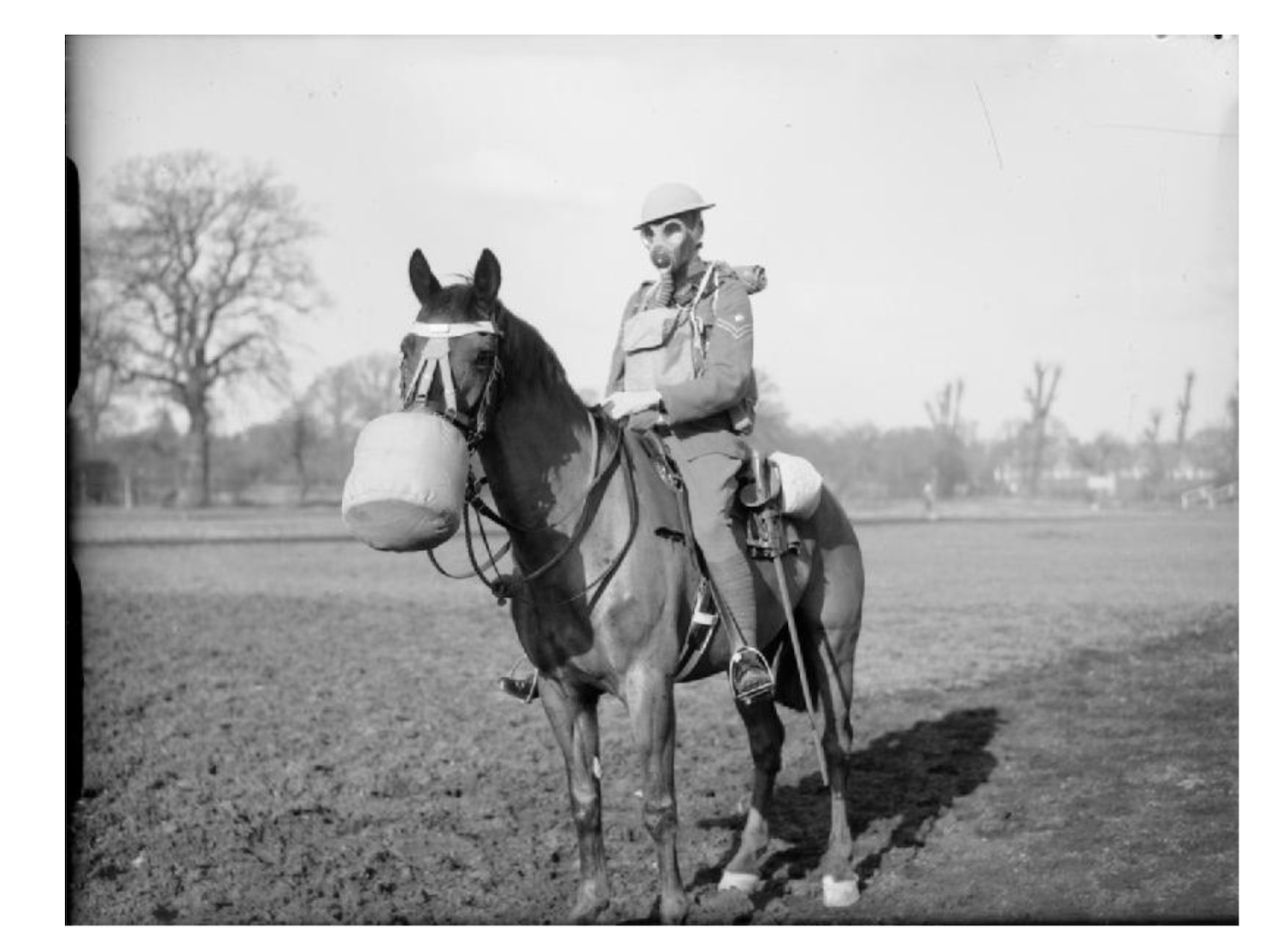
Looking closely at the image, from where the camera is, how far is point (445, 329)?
4.25m

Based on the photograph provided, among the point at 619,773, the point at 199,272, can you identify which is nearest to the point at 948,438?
the point at 199,272

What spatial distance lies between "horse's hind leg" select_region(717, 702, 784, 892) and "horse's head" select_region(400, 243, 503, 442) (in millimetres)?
2166

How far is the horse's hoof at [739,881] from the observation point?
5.67m

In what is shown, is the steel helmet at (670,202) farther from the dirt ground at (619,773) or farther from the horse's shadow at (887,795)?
the horse's shadow at (887,795)

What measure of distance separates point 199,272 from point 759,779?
5.99 meters

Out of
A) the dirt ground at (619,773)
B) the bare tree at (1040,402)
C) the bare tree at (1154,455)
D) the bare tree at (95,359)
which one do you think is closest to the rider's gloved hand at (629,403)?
the dirt ground at (619,773)

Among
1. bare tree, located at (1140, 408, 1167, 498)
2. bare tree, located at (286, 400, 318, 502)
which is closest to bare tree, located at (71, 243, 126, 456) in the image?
bare tree, located at (286, 400, 318, 502)

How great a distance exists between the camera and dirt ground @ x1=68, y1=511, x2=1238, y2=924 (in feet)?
18.8

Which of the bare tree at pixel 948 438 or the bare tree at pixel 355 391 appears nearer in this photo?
the bare tree at pixel 355 391

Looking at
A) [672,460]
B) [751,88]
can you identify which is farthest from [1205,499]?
[672,460]

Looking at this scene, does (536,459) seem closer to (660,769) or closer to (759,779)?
(660,769)

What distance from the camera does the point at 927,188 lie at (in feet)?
25.9

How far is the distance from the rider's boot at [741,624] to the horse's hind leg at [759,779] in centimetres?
82
